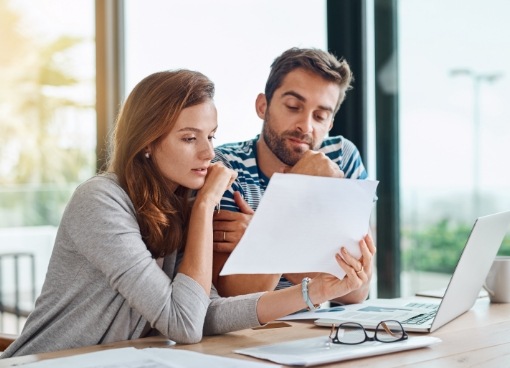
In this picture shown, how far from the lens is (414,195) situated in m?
2.64

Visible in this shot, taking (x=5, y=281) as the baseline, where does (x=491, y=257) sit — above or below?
above

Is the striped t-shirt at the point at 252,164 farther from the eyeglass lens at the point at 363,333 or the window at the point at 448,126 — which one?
the eyeglass lens at the point at 363,333

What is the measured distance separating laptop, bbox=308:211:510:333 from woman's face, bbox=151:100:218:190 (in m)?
0.45

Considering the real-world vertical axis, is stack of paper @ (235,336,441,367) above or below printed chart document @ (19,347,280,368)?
below

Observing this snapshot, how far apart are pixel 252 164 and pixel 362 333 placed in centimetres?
84

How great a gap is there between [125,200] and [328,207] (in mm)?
487

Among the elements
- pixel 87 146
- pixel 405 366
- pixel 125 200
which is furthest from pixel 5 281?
pixel 405 366

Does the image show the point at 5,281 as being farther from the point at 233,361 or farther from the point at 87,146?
the point at 233,361

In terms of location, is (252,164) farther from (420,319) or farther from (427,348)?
(427,348)

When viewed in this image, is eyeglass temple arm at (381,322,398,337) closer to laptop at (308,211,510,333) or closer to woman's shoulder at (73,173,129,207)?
laptop at (308,211,510,333)

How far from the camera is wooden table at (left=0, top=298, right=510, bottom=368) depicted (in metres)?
1.30

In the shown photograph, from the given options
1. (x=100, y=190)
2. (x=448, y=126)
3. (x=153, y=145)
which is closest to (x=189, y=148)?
(x=153, y=145)

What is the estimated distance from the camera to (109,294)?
160 centimetres

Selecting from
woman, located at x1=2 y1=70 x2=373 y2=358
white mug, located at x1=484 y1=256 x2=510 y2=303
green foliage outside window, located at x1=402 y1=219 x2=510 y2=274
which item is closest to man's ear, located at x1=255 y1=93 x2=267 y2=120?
woman, located at x1=2 y1=70 x2=373 y2=358
